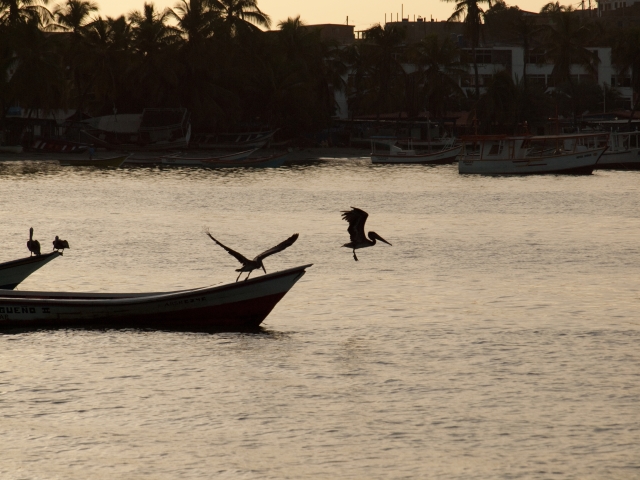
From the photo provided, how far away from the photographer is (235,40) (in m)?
90.1

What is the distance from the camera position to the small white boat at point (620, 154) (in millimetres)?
77988

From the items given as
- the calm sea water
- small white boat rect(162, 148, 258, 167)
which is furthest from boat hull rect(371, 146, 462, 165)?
the calm sea water

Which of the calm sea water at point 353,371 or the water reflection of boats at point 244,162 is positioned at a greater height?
the water reflection of boats at point 244,162

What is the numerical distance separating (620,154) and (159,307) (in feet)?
214

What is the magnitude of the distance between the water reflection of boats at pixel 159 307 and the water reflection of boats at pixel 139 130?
70.4m

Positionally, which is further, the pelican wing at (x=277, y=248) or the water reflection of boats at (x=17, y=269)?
the water reflection of boats at (x=17, y=269)

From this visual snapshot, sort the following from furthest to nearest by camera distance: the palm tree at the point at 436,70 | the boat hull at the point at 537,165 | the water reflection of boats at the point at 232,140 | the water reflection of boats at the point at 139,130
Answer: the palm tree at the point at 436,70
the water reflection of boats at the point at 232,140
the water reflection of boats at the point at 139,130
the boat hull at the point at 537,165

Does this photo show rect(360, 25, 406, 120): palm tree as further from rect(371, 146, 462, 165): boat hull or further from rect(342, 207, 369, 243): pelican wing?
rect(342, 207, 369, 243): pelican wing

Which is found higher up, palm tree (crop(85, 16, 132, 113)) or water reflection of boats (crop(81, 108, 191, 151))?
palm tree (crop(85, 16, 132, 113))

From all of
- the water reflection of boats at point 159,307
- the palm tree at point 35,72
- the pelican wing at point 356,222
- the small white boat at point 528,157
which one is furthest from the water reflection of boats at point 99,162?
the pelican wing at point 356,222

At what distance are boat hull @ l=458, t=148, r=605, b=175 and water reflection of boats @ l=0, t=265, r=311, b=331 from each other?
184 feet

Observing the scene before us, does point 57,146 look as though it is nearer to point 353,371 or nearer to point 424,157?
point 424,157

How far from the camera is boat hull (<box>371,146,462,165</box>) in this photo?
8788cm

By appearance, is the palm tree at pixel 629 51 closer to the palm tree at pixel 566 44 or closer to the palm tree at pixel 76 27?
the palm tree at pixel 566 44
